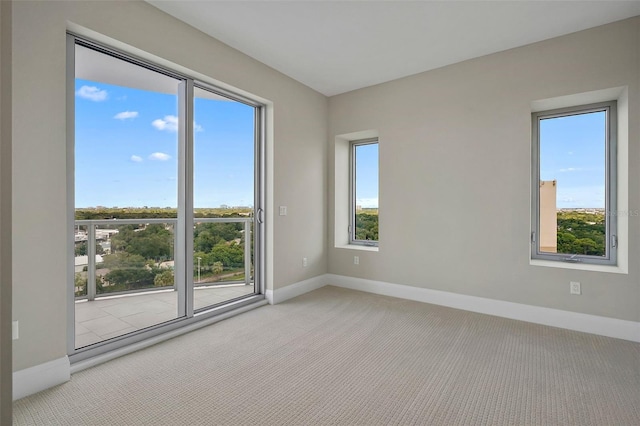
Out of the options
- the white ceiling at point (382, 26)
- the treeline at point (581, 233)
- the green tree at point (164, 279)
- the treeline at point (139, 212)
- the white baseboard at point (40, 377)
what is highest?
the white ceiling at point (382, 26)

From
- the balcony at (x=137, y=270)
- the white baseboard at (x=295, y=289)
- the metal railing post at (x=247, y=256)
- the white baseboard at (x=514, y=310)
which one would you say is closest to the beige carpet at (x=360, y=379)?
the white baseboard at (x=514, y=310)

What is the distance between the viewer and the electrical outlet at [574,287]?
2.82 meters

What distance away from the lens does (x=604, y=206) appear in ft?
9.68

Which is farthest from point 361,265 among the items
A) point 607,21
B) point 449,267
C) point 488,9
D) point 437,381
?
point 607,21

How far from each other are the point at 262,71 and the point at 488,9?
2258 millimetres

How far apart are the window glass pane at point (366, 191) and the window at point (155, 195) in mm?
1636

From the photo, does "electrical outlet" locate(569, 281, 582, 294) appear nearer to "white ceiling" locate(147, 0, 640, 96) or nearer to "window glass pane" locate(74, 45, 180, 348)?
"white ceiling" locate(147, 0, 640, 96)

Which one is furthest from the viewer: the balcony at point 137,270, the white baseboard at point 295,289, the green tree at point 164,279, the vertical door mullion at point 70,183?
the white baseboard at point 295,289

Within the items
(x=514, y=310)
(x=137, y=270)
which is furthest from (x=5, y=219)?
(x=514, y=310)

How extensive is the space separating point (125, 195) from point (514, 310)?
166 inches

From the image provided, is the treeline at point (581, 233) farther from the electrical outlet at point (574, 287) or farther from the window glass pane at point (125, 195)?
the window glass pane at point (125, 195)

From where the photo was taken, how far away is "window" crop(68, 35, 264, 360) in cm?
284

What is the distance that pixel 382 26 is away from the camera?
107 inches

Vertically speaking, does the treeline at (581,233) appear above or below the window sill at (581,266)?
above
